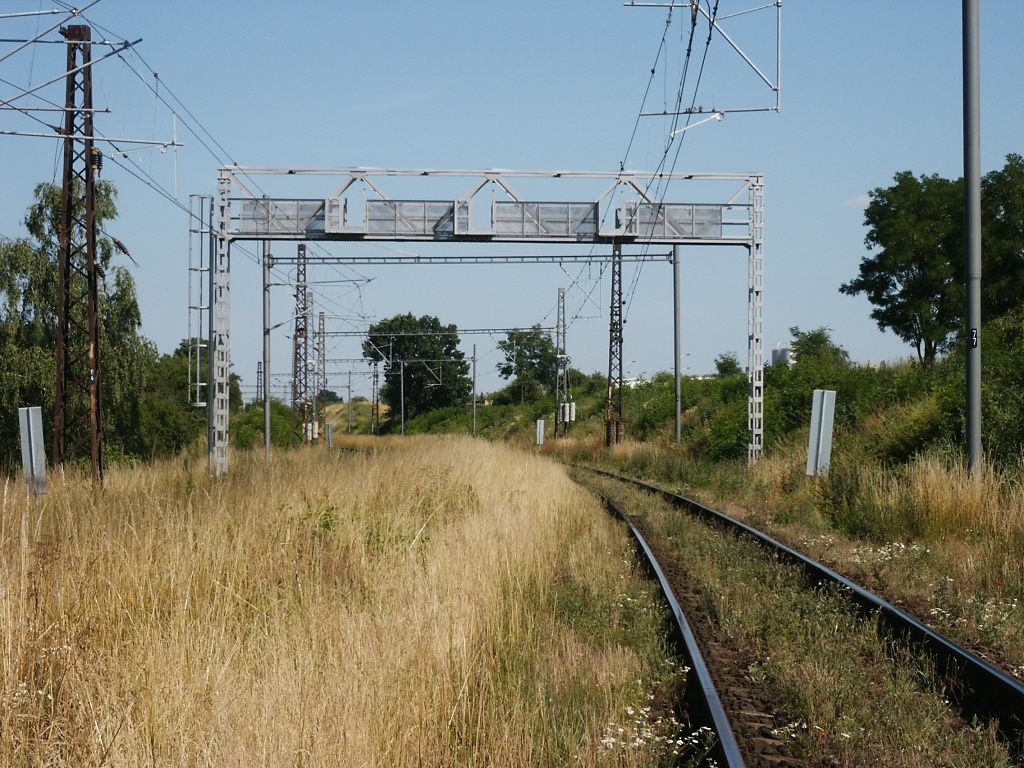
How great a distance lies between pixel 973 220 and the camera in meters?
13.8

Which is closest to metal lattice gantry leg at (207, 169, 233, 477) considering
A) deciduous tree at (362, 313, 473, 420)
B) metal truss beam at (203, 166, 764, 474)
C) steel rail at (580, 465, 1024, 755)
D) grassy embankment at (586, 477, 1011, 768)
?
metal truss beam at (203, 166, 764, 474)

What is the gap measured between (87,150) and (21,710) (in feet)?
62.8

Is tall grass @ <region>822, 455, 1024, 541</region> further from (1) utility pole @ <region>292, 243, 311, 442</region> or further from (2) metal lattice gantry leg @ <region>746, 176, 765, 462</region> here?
(1) utility pole @ <region>292, 243, 311, 442</region>

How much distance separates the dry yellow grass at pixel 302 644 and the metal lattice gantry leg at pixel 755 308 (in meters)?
18.7

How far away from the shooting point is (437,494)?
16.4 metres

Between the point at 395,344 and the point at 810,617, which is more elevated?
the point at 395,344

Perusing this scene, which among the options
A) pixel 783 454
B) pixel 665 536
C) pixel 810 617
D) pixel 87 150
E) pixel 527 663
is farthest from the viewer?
pixel 783 454

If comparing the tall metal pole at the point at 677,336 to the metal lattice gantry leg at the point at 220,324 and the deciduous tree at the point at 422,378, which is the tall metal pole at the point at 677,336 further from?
the deciduous tree at the point at 422,378

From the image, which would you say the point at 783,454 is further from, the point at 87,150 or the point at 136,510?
the point at 136,510

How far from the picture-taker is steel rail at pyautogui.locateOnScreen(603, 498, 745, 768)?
17.5 ft

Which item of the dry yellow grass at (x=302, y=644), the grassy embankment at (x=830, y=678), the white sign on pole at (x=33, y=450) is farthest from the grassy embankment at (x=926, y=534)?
the white sign on pole at (x=33, y=450)

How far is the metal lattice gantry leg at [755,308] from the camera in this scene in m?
29.2

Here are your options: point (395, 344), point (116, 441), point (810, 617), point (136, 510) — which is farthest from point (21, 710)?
point (395, 344)

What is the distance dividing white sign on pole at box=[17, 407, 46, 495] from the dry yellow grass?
3030mm
